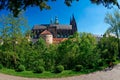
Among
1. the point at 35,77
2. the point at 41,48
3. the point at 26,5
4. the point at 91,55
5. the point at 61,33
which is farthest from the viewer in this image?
the point at 61,33

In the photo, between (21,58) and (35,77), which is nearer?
(35,77)

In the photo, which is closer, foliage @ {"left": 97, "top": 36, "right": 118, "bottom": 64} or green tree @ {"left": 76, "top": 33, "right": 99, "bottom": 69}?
foliage @ {"left": 97, "top": 36, "right": 118, "bottom": 64}

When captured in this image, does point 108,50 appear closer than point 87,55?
Yes

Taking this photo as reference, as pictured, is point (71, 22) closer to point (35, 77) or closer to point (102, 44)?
point (102, 44)

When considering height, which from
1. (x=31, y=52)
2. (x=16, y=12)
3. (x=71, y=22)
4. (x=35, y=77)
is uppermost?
(x=71, y=22)

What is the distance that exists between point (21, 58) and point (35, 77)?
7954mm

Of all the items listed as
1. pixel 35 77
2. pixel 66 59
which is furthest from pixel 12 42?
pixel 35 77

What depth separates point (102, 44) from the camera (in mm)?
33719

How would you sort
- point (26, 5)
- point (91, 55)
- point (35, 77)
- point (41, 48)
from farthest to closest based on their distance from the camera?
point (41, 48) < point (91, 55) < point (35, 77) < point (26, 5)

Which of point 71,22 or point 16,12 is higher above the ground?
point 71,22

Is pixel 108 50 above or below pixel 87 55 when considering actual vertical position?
above

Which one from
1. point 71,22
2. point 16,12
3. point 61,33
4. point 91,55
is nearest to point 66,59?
point 91,55

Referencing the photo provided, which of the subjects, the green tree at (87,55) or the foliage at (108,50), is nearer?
the foliage at (108,50)

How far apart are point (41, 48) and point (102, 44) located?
8.91m
